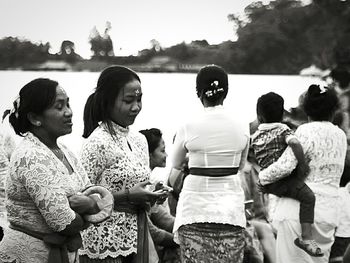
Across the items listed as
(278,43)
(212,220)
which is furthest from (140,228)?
(278,43)

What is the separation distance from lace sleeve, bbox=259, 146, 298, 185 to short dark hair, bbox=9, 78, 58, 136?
72.7 inches

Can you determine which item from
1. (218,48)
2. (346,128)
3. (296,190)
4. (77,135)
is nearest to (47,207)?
(296,190)

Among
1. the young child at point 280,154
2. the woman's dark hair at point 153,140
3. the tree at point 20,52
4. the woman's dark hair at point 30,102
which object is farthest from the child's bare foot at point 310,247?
the tree at point 20,52

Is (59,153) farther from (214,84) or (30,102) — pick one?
(214,84)

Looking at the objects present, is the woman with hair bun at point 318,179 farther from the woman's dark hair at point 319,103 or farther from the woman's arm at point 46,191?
the woman's arm at point 46,191

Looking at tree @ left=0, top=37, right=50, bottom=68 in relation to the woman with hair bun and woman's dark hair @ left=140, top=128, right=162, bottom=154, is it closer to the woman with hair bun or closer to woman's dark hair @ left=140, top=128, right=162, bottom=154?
woman's dark hair @ left=140, top=128, right=162, bottom=154

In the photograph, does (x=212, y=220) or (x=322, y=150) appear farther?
(x=322, y=150)

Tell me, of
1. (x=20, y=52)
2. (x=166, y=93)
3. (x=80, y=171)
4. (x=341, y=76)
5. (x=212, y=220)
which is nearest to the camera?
(x=80, y=171)

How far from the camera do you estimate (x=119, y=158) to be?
127 inches

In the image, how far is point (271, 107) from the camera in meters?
4.36

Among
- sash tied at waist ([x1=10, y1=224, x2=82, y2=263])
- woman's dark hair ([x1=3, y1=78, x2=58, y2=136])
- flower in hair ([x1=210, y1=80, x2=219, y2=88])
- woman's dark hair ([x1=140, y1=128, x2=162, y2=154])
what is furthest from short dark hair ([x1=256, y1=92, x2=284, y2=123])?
sash tied at waist ([x1=10, y1=224, x2=82, y2=263])

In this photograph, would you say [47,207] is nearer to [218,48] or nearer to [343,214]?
[343,214]

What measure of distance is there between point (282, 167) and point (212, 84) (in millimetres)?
866

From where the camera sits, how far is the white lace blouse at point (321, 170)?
4.38 m
